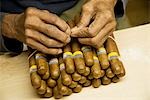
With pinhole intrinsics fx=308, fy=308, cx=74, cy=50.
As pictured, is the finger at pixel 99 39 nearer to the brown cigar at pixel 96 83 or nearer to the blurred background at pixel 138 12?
the brown cigar at pixel 96 83

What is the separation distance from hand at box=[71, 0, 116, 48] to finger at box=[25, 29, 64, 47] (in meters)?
0.06

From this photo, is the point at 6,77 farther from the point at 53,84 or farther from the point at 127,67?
the point at 127,67

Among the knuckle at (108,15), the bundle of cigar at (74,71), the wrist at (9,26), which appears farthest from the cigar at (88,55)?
the wrist at (9,26)

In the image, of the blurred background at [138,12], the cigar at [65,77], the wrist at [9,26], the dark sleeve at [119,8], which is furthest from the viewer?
the blurred background at [138,12]

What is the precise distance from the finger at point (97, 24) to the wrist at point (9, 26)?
1.00ft

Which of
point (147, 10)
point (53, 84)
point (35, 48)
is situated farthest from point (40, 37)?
point (147, 10)

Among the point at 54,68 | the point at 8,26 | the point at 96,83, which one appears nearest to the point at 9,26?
the point at 8,26

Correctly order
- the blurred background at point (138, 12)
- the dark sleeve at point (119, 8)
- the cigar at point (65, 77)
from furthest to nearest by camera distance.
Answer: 1. the blurred background at point (138, 12)
2. the dark sleeve at point (119, 8)
3. the cigar at point (65, 77)

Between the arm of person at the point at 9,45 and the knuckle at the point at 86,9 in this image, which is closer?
the knuckle at the point at 86,9

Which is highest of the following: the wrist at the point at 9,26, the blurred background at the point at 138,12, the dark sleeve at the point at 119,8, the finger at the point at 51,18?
the blurred background at the point at 138,12

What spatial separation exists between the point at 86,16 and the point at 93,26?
5cm

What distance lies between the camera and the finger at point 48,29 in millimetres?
932

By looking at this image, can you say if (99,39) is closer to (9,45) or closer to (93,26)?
A: (93,26)

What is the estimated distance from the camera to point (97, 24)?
95cm
